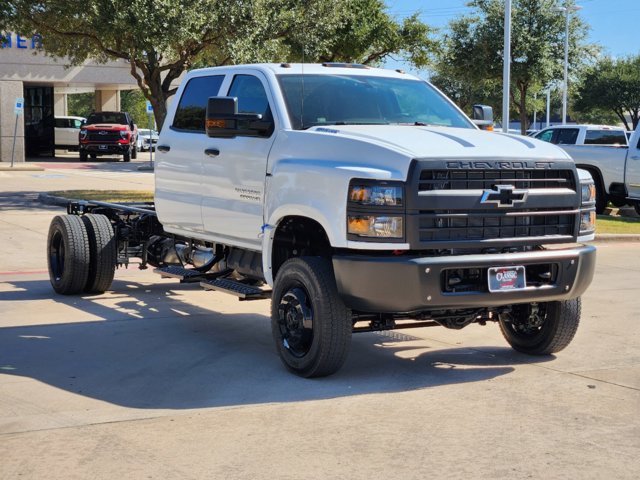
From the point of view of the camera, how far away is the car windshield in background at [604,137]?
22.8m

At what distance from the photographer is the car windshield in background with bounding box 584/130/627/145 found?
22.8m

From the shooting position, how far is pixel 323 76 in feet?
26.2

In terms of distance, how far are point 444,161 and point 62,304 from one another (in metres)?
5.00

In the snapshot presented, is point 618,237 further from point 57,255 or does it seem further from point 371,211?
point 371,211

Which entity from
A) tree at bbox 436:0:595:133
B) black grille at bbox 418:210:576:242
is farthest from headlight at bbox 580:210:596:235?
tree at bbox 436:0:595:133

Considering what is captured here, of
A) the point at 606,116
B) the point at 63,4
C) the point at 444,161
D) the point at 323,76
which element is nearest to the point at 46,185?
the point at 63,4

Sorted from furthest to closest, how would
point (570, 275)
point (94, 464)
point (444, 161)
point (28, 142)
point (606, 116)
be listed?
point (606, 116) → point (28, 142) → point (570, 275) → point (444, 161) → point (94, 464)

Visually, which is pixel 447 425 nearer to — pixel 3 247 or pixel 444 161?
pixel 444 161

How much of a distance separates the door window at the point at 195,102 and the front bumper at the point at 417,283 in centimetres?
276

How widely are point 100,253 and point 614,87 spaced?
61.9m

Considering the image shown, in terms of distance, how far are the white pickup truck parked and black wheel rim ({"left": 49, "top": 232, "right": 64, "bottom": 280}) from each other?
14.3 meters

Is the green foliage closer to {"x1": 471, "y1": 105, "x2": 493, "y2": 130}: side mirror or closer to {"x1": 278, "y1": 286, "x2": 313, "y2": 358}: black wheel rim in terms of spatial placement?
{"x1": 471, "y1": 105, "x2": 493, "y2": 130}: side mirror

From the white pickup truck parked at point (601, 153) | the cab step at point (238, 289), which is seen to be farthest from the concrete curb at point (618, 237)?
the cab step at point (238, 289)

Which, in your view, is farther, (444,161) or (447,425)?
(444,161)
